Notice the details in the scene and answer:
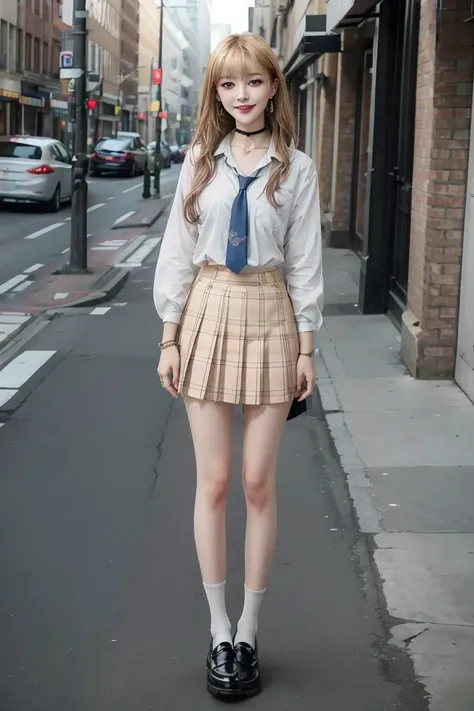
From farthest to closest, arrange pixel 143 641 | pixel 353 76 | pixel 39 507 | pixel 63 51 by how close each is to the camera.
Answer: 1. pixel 353 76
2. pixel 63 51
3. pixel 39 507
4. pixel 143 641

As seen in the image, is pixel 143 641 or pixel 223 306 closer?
pixel 223 306


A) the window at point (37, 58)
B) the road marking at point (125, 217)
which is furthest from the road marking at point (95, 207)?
the window at point (37, 58)

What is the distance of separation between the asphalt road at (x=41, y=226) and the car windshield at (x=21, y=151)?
4.01 feet

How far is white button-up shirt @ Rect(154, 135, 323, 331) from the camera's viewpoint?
3.40 m

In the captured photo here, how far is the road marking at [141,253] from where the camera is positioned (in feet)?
55.0

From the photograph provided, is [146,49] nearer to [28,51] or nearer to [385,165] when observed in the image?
[28,51]

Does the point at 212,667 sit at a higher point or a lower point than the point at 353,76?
lower

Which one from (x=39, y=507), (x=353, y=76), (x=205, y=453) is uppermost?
(x=353, y=76)

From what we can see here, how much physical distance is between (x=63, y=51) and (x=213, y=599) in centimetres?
1267

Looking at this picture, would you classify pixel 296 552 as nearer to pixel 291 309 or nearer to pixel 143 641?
pixel 143 641

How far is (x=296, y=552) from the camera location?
4.95m

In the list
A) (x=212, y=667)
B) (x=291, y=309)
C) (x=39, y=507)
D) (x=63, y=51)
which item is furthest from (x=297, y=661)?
(x=63, y=51)

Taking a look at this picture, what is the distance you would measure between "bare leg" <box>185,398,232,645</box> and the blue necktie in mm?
451

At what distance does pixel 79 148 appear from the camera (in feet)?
47.1
